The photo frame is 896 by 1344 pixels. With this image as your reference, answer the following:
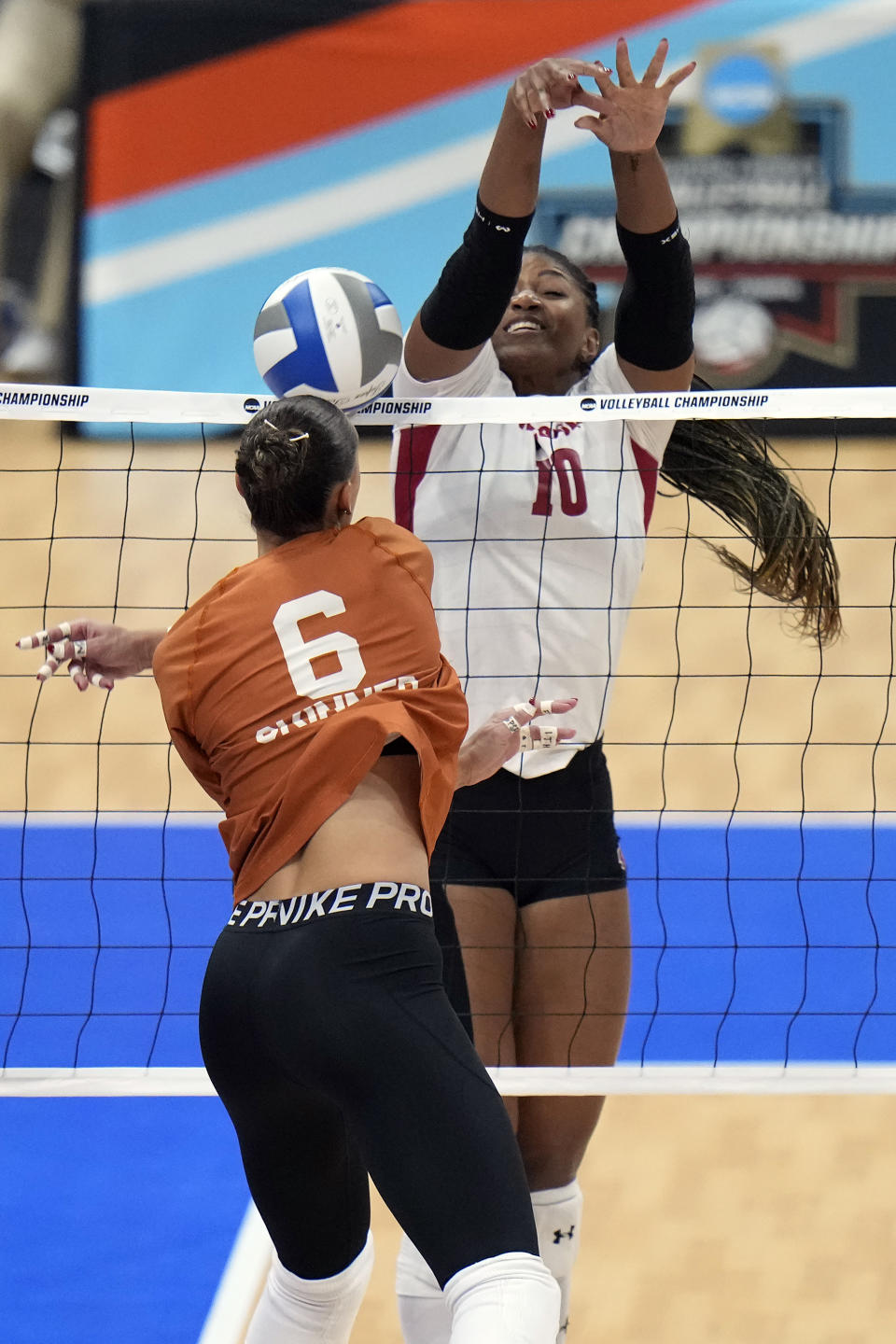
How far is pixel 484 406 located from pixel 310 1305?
179 cm

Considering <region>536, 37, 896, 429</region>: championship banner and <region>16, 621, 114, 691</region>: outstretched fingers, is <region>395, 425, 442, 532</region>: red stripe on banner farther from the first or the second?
<region>536, 37, 896, 429</region>: championship banner

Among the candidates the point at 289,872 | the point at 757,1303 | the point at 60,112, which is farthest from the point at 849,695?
the point at 60,112

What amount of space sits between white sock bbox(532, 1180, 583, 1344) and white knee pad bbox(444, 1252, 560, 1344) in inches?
39.2

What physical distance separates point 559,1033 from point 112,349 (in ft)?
26.6

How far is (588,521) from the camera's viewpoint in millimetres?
3385

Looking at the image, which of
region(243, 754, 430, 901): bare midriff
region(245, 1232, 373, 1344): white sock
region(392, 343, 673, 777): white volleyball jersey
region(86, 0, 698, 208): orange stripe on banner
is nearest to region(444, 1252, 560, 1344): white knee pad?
region(245, 1232, 373, 1344): white sock

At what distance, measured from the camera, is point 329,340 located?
3096 mm

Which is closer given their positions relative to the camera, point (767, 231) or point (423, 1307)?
point (423, 1307)

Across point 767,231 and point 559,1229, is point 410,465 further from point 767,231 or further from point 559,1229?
point 767,231

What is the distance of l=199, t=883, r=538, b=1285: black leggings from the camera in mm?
2285

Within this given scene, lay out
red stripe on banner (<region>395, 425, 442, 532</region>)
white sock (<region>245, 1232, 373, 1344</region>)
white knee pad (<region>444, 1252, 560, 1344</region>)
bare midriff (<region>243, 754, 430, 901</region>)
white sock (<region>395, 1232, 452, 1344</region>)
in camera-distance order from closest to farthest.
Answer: white knee pad (<region>444, 1252, 560, 1344</region>)
bare midriff (<region>243, 754, 430, 901</region>)
white sock (<region>245, 1232, 373, 1344</region>)
white sock (<region>395, 1232, 452, 1344</region>)
red stripe on banner (<region>395, 425, 442, 532</region>)

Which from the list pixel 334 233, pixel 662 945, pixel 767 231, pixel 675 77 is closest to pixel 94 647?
pixel 675 77

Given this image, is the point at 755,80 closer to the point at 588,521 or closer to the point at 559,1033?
the point at 588,521

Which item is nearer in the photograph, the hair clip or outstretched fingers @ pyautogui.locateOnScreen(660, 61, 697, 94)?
the hair clip
